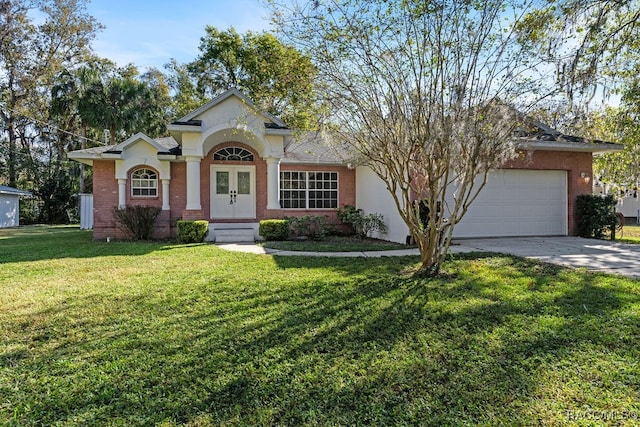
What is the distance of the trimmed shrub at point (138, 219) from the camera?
13.0 meters

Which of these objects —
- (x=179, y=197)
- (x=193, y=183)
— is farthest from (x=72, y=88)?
(x=193, y=183)

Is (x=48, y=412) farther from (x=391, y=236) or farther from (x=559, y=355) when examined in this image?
(x=391, y=236)

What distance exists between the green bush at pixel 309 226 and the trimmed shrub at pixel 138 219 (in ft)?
15.8

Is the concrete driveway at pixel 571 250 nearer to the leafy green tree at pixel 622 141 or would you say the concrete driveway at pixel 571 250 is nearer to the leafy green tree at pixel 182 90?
the leafy green tree at pixel 622 141

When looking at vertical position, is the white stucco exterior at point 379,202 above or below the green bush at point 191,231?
above

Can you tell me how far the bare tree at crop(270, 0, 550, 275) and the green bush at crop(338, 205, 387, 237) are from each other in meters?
6.49

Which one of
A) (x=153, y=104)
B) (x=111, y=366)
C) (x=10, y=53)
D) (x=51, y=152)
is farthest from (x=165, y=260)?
(x=51, y=152)

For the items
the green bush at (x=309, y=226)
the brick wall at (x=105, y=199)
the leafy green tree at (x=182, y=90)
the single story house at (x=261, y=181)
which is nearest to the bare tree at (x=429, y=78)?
the single story house at (x=261, y=181)

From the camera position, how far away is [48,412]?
8.83 feet

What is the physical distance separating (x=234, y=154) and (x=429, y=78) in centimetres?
978

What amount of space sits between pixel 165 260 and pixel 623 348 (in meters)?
8.34

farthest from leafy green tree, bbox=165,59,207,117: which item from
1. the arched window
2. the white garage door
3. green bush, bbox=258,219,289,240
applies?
the white garage door

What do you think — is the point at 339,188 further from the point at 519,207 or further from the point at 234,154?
the point at 519,207

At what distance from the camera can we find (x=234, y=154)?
14.5 m
